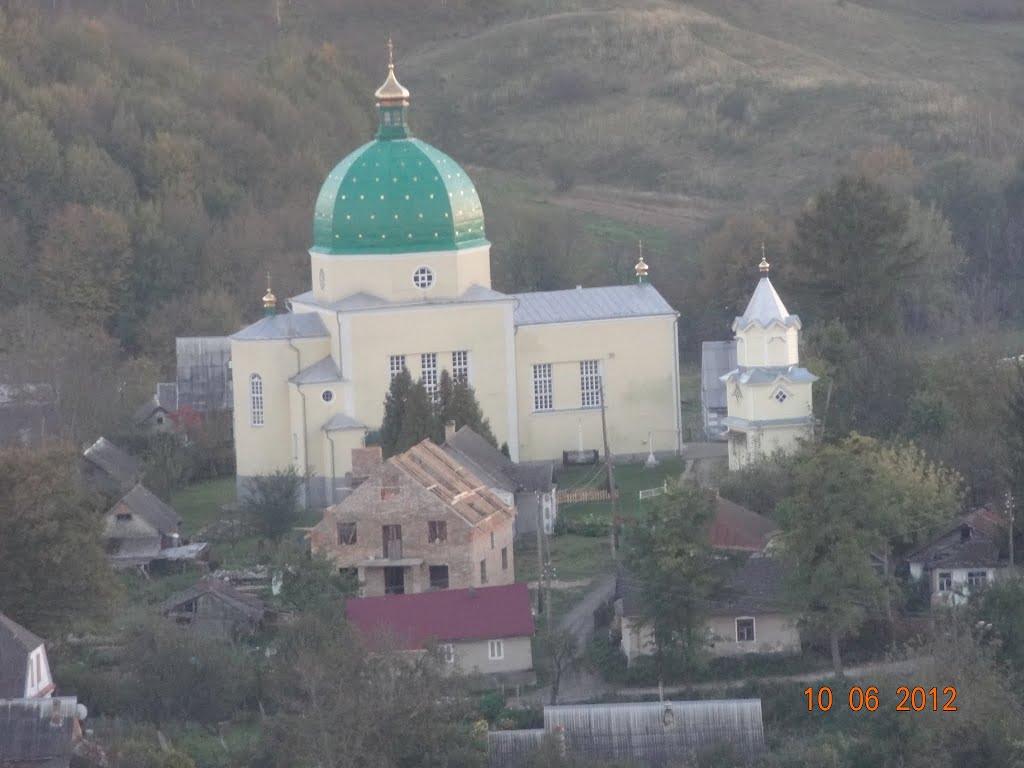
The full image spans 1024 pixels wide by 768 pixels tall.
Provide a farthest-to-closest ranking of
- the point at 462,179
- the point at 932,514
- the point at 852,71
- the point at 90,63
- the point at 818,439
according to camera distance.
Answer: the point at 852,71 < the point at 90,63 < the point at 462,179 < the point at 818,439 < the point at 932,514

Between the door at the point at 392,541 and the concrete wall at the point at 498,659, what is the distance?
11.6 ft

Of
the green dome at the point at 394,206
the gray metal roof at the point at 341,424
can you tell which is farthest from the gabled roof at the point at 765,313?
the gray metal roof at the point at 341,424

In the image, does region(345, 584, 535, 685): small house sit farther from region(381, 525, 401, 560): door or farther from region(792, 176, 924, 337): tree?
region(792, 176, 924, 337): tree

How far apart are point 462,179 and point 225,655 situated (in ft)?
53.1

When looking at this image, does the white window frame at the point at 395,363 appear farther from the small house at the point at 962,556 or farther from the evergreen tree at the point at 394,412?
the small house at the point at 962,556

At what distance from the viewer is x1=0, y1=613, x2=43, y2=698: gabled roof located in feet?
137

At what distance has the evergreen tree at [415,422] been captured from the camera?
5262 centimetres

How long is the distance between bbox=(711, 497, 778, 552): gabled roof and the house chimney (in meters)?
5.71

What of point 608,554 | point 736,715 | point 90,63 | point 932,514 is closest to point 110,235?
point 90,63

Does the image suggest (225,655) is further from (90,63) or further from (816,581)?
(90,63)

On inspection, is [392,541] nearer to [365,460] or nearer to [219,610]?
[365,460]

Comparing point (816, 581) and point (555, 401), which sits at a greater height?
point (555, 401)

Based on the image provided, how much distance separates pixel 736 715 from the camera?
41062 millimetres

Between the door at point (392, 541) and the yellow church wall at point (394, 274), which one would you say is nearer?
the door at point (392, 541)
